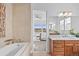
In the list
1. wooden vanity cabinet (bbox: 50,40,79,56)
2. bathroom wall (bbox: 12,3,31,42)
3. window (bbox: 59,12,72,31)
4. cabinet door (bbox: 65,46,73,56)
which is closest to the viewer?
cabinet door (bbox: 65,46,73,56)

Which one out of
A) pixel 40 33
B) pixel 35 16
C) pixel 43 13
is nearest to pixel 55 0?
pixel 35 16

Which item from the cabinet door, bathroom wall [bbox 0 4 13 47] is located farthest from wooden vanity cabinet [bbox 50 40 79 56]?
bathroom wall [bbox 0 4 13 47]

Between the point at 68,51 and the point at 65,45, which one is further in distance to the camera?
the point at 65,45

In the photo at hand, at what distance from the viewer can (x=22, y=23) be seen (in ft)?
5.42

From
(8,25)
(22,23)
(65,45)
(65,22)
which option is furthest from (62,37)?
(8,25)

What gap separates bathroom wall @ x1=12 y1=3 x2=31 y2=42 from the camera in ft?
5.00

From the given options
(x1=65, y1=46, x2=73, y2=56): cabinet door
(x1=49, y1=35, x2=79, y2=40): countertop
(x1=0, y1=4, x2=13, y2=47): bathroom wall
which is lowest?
(x1=65, y1=46, x2=73, y2=56): cabinet door

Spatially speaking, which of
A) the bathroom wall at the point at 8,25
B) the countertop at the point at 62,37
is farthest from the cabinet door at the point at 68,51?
the bathroom wall at the point at 8,25

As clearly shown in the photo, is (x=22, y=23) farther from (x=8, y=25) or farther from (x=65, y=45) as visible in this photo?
(x=65, y=45)

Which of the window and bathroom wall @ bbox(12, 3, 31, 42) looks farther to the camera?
the window

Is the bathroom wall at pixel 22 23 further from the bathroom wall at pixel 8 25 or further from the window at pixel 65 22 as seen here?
the window at pixel 65 22

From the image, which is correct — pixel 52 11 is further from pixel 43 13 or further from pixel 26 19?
pixel 26 19

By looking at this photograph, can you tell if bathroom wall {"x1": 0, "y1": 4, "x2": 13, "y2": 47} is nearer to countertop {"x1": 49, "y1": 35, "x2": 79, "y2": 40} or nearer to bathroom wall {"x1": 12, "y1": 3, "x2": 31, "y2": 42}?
bathroom wall {"x1": 12, "y1": 3, "x2": 31, "y2": 42}

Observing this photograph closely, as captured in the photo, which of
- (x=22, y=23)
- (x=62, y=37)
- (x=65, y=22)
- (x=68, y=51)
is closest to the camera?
(x=68, y=51)
